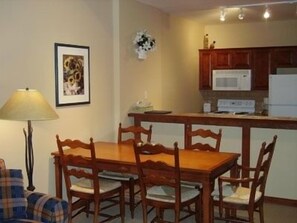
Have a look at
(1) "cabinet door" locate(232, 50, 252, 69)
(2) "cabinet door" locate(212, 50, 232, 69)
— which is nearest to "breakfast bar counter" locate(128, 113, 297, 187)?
(1) "cabinet door" locate(232, 50, 252, 69)

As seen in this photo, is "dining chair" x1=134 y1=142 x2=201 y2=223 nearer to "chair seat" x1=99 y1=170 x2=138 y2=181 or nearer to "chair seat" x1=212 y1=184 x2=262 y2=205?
"chair seat" x1=212 y1=184 x2=262 y2=205

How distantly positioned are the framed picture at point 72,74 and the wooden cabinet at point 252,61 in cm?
365

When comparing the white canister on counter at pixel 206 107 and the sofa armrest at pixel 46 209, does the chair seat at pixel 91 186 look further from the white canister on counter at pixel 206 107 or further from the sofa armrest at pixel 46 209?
the white canister on counter at pixel 206 107

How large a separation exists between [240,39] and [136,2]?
307 cm

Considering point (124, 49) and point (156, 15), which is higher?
point (156, 15)

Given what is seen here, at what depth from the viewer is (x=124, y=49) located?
213 inches

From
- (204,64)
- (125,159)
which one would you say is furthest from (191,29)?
(125,159)

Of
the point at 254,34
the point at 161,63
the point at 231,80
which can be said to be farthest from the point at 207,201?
the point at 254,34

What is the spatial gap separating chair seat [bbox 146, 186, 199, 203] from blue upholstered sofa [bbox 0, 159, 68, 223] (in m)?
0.93

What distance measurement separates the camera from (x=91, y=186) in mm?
4035

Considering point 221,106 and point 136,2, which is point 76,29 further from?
point 221,106

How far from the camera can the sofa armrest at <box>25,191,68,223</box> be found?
306 cm

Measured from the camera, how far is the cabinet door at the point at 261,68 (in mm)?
7488

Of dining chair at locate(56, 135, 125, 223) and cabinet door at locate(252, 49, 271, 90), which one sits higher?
cabinet door at locate(252, 49, 271, 90)
